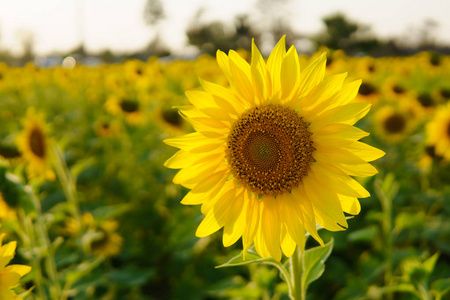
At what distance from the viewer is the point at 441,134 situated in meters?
4.66

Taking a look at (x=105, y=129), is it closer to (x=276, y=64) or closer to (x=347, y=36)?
(x=276, y=64)

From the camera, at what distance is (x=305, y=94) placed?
1.44 m

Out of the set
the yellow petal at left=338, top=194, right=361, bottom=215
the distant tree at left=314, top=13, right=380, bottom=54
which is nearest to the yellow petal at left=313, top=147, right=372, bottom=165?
the yellow petal at left=338, top=194, right=361, bottom=215

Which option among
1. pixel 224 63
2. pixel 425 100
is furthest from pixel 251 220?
pixel 425 100

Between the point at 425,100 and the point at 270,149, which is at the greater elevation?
the point at 270,149

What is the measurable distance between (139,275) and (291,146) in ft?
8.12

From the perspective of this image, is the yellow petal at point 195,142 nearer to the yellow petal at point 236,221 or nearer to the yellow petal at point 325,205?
the yellow petal at point 236,221

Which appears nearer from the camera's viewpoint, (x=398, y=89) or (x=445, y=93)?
(x=445, y=93)

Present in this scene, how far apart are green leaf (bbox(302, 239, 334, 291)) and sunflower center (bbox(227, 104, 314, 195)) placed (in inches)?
9.6

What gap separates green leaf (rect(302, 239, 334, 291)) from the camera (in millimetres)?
1437

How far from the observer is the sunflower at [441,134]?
4.59m

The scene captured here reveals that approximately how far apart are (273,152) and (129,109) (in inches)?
191

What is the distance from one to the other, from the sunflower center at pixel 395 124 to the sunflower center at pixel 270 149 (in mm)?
4695

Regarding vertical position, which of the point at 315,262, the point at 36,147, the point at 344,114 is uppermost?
the point at 344,114
